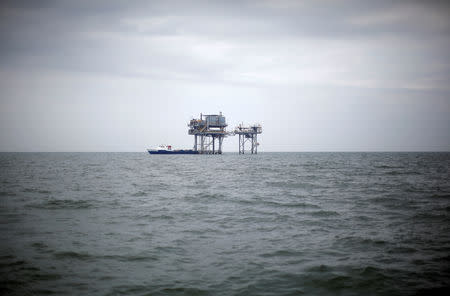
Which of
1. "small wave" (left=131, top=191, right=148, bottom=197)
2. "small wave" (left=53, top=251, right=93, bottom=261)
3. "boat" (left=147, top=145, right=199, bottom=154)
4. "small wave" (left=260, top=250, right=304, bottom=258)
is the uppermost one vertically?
"boat" (left=147, top=145, right=199, bottom=154)

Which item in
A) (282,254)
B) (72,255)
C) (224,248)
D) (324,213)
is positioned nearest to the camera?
(72,255)

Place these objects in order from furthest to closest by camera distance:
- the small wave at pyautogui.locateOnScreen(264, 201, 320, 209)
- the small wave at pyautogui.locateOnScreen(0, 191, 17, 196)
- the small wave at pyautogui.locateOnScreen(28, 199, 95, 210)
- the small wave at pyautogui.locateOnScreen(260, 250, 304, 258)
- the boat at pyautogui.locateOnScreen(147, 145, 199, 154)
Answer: the boat at pyautogui.locateOnScreen(147, 145, 199, 154) < the small wave at pyautogui.locateOnScreen(0, 191, 17, 196) < the small wave at pyautogui.locateOnScreen(264, 201, 320, 209) < the small wave at pyautogui.locateOnScreen(28, 199, 95, 210) < the small wave at pyautogui.locateOnScreen(260, 250, 304, 258)

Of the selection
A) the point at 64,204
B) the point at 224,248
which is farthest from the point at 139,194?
the point at 224,248

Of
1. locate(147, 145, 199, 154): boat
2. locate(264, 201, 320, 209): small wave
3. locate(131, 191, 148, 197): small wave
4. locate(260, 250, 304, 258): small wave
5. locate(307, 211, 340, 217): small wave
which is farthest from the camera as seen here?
locate(147, 145, 199, 154): boat

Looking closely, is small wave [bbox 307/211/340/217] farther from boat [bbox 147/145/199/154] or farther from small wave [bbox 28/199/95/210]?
boat [bbox 147/145/199/154]

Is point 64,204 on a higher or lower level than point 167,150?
lower

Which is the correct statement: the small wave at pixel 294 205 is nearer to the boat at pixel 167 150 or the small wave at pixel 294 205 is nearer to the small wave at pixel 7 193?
the small wave at pixel 7 193

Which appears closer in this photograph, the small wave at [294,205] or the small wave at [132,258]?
the small wave at [132,258]

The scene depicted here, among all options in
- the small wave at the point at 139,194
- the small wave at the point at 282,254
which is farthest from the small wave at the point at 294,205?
the small wave at the point at 139,194

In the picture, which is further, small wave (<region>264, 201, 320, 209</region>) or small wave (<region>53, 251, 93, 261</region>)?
small wave (<region>264, 201, 320, 209</region>)

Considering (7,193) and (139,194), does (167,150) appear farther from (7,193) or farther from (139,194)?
(139,194)

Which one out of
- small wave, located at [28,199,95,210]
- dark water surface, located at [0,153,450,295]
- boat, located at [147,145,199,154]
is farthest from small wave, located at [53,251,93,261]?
boat, located at [147,145,199,154]

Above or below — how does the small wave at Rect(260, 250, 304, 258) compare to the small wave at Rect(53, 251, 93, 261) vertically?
below

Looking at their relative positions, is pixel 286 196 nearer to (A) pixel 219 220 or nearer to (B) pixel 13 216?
(A) pixel 219 220
